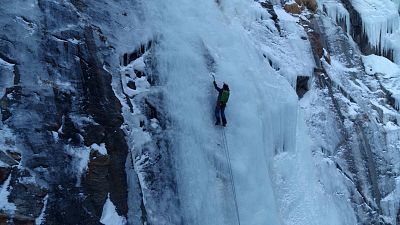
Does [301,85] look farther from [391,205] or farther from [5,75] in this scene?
[5,75]

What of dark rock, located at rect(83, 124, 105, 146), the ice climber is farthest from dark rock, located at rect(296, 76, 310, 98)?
dark rock, located at rect(83, 124, 105, 146)

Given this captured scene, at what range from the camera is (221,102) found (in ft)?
31.9

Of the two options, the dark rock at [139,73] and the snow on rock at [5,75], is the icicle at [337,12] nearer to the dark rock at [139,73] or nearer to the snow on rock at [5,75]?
the dark rock at [139,73]

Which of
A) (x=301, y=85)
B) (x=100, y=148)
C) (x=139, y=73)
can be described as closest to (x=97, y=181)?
(x=100, y=148)

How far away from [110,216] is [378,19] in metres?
10.6

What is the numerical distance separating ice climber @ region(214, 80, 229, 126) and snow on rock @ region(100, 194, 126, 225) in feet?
9.48

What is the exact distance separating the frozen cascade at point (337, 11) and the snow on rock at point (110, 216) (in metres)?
8.98

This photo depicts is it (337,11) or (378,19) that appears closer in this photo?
(337,11)

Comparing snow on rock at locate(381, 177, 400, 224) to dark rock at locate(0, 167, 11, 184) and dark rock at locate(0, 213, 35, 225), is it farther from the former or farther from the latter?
dark rock at locate(0, 167, 11, 184)

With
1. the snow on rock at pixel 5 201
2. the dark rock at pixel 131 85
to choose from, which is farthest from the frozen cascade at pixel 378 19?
the snow on rock at pixel 5 201

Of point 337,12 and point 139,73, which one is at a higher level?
point 139,73

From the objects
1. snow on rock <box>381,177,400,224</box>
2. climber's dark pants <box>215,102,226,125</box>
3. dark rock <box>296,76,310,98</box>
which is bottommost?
snow on rock <box>381,177,400,224</box>

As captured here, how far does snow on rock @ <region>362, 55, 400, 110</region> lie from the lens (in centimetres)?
1327

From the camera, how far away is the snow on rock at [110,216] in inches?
309
